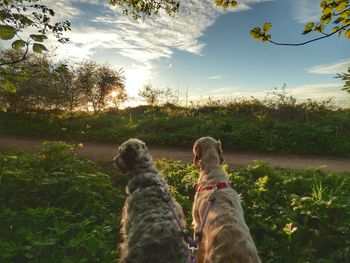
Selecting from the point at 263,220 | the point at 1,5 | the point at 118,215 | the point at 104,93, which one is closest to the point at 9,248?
the point at 118,215

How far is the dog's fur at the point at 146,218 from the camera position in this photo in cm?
380

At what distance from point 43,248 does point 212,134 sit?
1011cm

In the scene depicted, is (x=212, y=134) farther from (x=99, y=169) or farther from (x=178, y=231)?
(x=178, y=231)

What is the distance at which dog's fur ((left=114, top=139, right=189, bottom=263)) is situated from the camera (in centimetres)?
380

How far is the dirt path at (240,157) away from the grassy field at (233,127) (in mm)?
664

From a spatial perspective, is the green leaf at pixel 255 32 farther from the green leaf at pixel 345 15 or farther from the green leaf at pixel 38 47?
the green leaf at pixel 38 47

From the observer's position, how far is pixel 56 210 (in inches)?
260

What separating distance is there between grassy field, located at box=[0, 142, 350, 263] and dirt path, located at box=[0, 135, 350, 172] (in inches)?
82.1

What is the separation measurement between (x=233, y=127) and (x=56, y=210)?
32.1 feet

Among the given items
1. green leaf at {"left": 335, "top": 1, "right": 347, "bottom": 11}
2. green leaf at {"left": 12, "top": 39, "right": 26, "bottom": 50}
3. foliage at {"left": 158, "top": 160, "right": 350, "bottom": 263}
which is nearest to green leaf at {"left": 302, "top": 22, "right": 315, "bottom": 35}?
green leaf at {"left": 335, "top": 1, "right": 347, "bottom": 11}

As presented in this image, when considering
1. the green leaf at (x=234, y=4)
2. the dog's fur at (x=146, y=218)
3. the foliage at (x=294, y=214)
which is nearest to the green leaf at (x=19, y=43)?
the green leaf at (x=234, y=4)

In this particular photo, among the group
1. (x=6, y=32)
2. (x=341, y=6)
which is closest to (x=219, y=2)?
(x=341, y=6)

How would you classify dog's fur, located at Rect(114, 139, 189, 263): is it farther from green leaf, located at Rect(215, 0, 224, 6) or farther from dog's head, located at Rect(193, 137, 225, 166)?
green leaf, located at Rect(215, 0, 224, 6)

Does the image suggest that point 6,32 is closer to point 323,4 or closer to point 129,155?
point 323,4
